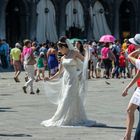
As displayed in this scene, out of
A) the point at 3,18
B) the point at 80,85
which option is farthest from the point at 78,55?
the point at 3,18

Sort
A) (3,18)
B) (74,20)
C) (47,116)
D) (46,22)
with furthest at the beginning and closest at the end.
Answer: (74,20) < (46,22) < (3,18) < (47,116)

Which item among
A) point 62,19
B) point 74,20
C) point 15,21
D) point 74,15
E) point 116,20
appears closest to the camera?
point 15,21

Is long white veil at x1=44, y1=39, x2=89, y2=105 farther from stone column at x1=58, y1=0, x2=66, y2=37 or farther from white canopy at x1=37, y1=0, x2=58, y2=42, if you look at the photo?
stone column at x1=58, y1=0, x2=66, y2=37

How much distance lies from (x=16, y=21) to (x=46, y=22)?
2174 mm

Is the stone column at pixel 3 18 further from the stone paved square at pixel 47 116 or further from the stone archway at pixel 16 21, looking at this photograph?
the stone paved square at pixel 47 116

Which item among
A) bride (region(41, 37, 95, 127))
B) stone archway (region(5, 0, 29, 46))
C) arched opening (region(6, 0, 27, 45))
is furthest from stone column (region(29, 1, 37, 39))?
bride (region(41, 37, 95, 127))

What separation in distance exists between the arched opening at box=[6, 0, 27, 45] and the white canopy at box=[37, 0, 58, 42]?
3.83 feet

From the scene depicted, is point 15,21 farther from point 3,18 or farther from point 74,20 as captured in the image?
point 74,20

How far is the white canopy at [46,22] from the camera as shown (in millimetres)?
44969

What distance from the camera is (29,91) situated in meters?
21.6

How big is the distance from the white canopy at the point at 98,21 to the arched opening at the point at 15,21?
6.13 metres

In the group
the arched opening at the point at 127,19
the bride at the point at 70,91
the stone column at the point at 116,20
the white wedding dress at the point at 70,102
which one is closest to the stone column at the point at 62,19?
the stone column at the point at 116,20

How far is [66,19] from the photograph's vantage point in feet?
154

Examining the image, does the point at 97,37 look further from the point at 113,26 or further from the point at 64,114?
the point at 64,114
